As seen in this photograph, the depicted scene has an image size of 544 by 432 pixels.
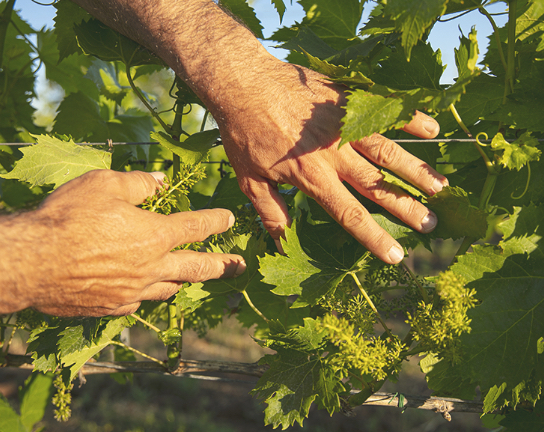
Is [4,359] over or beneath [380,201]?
beneath

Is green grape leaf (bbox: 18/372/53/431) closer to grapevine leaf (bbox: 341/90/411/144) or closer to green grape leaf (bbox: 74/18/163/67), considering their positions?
green grape leaf (bbox: 74/18/163/67)

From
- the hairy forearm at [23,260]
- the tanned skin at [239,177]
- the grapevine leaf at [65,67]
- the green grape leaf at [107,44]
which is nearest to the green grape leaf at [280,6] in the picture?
the tanned skin at [239,177]

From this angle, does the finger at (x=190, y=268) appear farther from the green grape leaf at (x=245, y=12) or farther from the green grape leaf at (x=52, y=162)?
the green grape leaf at (x=245, y=12)

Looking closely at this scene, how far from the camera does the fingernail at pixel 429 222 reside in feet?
3.59

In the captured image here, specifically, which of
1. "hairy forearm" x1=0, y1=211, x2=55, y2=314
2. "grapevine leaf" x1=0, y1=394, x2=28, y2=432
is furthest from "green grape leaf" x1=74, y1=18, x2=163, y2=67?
"grapevine leaf" x1=0, y1=394, x2=28, y2=432

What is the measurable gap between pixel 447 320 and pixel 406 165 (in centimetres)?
38

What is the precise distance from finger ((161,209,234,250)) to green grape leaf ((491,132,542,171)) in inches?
28.1

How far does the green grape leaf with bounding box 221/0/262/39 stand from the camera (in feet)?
4.98

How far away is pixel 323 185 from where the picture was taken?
111 centimetres

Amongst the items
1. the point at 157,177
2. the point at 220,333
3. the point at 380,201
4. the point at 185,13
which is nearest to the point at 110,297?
the point at 157,177

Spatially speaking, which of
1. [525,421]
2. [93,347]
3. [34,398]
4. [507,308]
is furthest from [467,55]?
[34,398]

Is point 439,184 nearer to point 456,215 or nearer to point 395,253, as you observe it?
point 456,215

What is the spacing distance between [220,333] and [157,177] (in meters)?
4.96

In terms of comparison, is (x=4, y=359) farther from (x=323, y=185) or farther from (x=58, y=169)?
(x=323, y=185)
